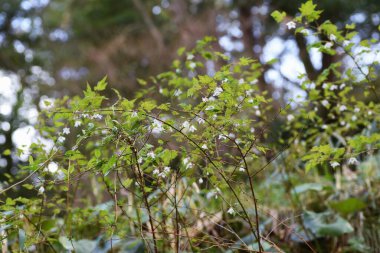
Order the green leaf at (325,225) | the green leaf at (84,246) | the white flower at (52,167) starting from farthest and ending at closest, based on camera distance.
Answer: the green leaf at (325,225)
the green leaf at (84,246)
the white flower at (52,167)

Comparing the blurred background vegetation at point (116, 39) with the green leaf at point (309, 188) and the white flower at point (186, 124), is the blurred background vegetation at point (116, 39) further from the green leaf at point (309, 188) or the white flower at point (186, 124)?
→ the white flower at point (186, 124)

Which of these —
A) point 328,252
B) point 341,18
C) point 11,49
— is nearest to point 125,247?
point 328,252

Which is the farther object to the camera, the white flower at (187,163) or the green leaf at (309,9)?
the green leaf at (309,9)

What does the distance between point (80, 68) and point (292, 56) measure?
4.84 metres

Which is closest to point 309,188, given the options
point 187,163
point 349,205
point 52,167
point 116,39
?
point 349,205

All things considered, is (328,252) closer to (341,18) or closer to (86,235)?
(86,235)

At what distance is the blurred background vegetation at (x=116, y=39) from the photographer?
5438 millimetres

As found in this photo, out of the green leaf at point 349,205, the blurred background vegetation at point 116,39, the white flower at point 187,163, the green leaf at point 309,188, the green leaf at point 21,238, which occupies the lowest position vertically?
the green leaf at point 21,238

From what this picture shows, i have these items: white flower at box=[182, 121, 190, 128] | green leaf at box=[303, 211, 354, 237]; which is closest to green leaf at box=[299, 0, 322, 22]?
white flower at box=[182, 121, 190, 128]

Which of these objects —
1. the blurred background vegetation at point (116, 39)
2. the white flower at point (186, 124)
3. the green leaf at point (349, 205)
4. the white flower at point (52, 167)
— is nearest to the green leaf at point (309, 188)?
the green leaf at point (349, 205)

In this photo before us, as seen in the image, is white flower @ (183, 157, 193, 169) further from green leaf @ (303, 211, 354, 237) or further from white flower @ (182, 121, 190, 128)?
green leaf @ (303, 211, 354, 237)

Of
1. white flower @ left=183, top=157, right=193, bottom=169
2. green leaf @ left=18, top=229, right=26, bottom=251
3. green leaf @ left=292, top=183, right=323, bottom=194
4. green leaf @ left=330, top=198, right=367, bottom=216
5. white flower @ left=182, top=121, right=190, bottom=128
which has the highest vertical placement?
green leaf @ left=292, top=183, right=323, bottom=194

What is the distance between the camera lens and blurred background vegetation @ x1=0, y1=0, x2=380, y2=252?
5.44 meters

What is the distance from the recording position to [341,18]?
5391 mm
